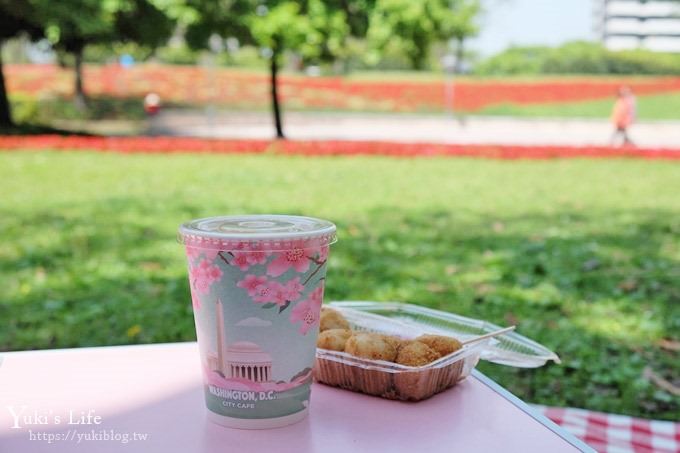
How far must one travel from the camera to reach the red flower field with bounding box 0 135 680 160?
44.5 feet

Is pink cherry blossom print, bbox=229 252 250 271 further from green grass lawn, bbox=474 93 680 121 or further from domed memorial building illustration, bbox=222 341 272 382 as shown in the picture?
green grass lawn, bbox=474 93 680 121

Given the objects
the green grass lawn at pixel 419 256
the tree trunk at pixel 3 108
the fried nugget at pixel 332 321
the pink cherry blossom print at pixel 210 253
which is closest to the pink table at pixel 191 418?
the fried nugget at pixel 332 321

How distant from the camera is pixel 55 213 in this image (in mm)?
7254

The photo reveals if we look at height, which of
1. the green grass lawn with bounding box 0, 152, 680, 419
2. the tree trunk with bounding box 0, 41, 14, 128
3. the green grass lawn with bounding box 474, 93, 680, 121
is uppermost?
the tree trunk with bounding box 0, 41, 14, 128

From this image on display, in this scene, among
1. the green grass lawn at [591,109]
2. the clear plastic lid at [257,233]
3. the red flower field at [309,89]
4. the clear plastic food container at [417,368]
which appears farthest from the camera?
the red flower field at [309,89]

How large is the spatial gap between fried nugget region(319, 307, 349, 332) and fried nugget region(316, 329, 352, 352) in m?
0.08

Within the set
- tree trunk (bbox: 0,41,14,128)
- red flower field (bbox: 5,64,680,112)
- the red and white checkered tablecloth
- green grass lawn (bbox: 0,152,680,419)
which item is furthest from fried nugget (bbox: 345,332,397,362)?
red flower field (bbox: 5,64,680,112)

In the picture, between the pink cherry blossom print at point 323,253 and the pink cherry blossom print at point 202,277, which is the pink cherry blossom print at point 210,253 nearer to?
the pink cherry blossom print at point 202,277

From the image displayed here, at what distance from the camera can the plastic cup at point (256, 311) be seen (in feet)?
3.42

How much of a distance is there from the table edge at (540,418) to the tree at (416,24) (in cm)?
1515

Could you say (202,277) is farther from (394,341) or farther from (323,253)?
(394,341)

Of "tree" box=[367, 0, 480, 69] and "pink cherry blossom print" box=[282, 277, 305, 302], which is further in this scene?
"tree" box=[367, 0, 480, 69]

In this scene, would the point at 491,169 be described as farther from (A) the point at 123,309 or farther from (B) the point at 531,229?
(A) the point at 123,309

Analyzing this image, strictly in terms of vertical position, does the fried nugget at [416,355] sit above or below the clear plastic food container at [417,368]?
above
